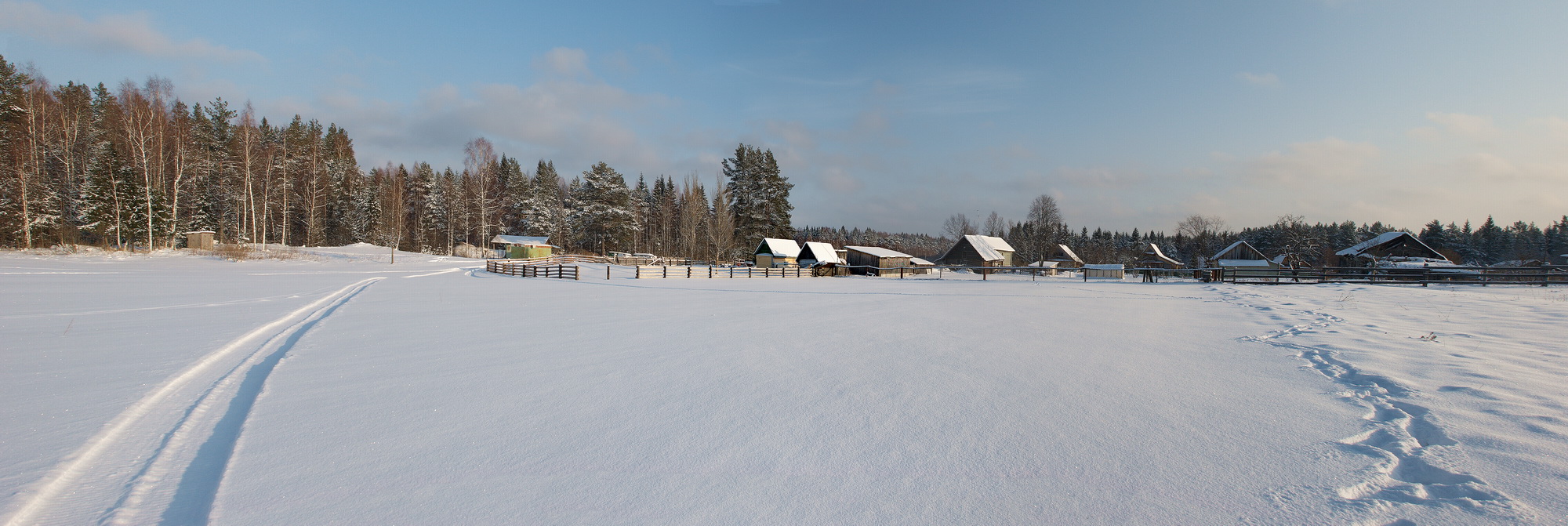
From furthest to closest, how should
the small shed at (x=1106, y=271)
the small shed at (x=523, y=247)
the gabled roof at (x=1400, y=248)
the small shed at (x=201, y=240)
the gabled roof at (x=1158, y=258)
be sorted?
the gabled roof at (x=1158, y=258) → the small shed at (x=523, y=247) → the gabled roof at (x=1400, y=248) → the small shed at (x=1106, y=271) → the small shed at (x=201, y=240)

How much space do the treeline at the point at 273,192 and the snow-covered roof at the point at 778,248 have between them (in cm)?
722

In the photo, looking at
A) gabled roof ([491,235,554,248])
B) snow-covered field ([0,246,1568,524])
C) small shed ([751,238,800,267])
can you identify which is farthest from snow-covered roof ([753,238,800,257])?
snow-covered field ([0,246,1568,524])

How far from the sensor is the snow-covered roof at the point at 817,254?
48.2m

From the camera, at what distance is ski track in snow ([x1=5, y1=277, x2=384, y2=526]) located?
3195 mm

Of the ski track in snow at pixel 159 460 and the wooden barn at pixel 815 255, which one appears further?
the wooden barn at pixel 815 255

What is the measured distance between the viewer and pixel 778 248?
158 feet

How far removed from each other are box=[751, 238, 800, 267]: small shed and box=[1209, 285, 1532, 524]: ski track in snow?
4179 centimetres

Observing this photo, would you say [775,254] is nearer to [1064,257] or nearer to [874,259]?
[874,259]

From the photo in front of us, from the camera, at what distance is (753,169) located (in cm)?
5950

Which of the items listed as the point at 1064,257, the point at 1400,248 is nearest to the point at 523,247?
the point at 1064,257

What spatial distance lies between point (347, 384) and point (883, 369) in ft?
19.4

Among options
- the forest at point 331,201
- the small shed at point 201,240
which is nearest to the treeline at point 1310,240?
the forest at point 331,201

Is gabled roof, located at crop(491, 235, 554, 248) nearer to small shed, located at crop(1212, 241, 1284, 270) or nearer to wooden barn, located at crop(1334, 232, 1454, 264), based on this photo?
small shed, located at crop(1212, 241, 1284, 270)

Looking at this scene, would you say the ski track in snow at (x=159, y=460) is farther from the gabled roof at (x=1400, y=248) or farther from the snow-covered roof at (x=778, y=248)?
the gabled roof at (x=1400, y=248)
